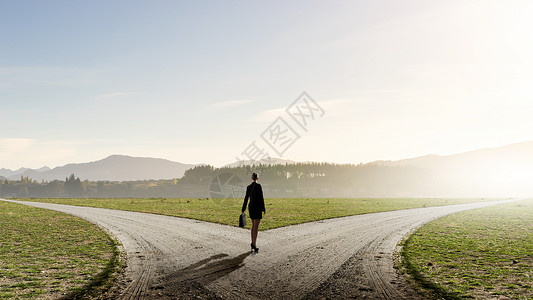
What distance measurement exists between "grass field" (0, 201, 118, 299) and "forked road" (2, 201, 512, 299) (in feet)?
2.85

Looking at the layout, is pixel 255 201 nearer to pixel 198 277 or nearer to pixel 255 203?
pixel 255 203

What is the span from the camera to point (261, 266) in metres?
Result: 11.4

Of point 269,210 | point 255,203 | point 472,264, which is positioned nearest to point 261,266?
point 255,203

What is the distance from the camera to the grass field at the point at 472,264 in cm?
904

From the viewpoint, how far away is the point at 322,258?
12836 millimetres

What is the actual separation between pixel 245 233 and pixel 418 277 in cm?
1091

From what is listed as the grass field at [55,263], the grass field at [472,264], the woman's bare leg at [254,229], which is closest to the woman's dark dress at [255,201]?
the woman's bare leg at [254,229]

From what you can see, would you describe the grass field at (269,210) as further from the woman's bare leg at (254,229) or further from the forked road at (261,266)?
the woman's bare leg at (254,229)

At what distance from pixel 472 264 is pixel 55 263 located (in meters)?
14.2

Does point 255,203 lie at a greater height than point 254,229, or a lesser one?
greater

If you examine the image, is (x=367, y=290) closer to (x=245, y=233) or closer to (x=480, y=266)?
(x=480, y=266)

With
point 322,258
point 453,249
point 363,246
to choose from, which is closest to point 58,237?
point 322,258

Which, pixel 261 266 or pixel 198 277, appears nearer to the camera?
pixel 198 277

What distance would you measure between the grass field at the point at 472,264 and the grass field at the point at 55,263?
911 cm
